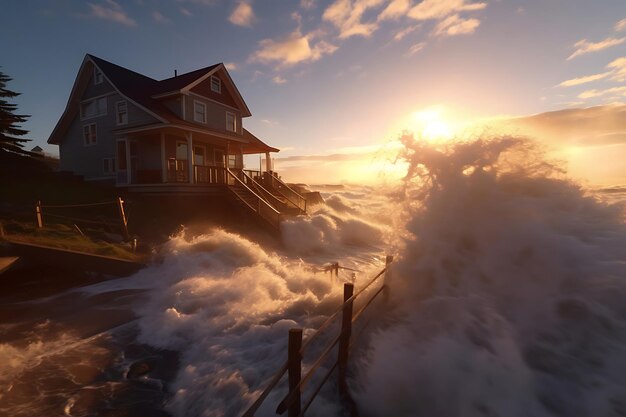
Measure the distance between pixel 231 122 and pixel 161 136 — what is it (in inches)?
310

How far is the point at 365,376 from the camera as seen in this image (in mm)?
5328

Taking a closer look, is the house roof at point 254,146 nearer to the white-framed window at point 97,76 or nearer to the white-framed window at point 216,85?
the white-framed window at point 216,85

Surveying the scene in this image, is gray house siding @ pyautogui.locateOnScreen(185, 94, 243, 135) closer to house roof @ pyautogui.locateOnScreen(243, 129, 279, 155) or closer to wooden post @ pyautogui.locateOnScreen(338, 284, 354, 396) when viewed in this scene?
house roof @ pyautogui.locateOnScreen(243, 129, 279, 155)

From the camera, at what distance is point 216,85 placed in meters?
23.8

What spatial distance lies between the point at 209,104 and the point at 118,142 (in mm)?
7147

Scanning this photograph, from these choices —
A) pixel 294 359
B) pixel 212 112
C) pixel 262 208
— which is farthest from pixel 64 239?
pixel 212 112

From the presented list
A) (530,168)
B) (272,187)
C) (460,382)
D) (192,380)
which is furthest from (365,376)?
(272,187)

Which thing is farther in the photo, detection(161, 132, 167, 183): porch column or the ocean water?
detection(161, 132, 167, 183): porch column

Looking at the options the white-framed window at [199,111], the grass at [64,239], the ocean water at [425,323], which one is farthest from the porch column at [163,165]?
the ocean water at [425,323]

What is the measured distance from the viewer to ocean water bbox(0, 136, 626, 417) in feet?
15.4

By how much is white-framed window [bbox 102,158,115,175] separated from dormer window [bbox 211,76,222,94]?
9.41 metres

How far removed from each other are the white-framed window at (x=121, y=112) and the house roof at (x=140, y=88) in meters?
1.07

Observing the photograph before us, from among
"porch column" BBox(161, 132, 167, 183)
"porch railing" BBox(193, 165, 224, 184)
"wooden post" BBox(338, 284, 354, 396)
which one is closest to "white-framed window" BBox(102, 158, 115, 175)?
"porch column" BBox(161, 132, 167, 183)

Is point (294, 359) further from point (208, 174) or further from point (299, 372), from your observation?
point (208, 174)
